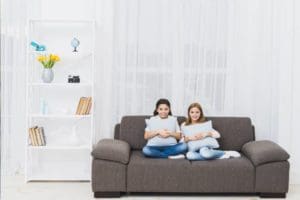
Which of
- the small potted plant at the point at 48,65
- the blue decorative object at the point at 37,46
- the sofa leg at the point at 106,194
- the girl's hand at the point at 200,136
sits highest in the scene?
the blue decorative object at the point at 37,46

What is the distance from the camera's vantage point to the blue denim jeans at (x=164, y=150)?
4753mm

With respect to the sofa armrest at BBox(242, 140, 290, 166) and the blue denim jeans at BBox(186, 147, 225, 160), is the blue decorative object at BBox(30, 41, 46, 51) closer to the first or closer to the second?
the blue denim jeans at BBox(186, 147, 225, 160)

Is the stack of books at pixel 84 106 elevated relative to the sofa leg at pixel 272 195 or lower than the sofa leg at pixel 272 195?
elevated

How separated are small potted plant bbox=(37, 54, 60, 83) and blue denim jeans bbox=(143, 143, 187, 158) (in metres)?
1.22

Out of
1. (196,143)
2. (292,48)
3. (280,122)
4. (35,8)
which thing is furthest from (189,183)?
(35,8)

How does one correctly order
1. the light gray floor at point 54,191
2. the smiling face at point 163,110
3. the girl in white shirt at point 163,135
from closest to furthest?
1. the light gray floor at point 54,191
2. the girl in white shirt at point 163,135
3. the smiling face at point 163,110

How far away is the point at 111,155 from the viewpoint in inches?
180

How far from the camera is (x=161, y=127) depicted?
16.2 ft

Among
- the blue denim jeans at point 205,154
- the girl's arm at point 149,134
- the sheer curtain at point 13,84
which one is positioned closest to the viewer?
the blue denim jeans at point 205,154

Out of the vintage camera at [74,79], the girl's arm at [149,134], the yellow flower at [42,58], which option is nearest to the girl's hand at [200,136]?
the girl's arm at [149,134]

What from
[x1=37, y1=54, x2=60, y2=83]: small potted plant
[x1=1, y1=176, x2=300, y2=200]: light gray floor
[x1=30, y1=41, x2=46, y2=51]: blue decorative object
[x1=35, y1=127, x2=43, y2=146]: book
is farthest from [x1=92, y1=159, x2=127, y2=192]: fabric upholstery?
[x1=30, y1=41, x2=46, y2=51]: blue decorative object

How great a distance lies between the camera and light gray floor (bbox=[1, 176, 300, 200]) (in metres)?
4.53

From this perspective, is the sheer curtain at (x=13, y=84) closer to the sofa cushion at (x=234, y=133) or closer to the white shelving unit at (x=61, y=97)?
the white shelving unit at (x=61, y=97)

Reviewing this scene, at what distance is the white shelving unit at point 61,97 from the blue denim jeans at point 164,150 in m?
0.87
